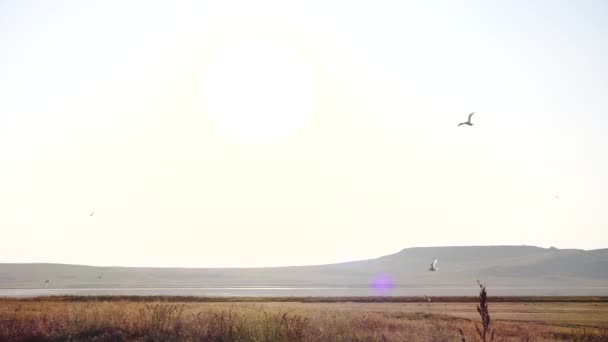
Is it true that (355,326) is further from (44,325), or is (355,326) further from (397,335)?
(44,325)

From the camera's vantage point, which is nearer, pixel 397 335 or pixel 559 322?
pixel 397 335

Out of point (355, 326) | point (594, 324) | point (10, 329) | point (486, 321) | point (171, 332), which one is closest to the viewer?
point (486, 321)

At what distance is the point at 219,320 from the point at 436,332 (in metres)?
6.73

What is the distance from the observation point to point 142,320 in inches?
690

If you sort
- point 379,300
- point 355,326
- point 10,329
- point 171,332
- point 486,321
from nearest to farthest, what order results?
point 486,321
point 171,332
point 10,329
point 355,326
point 379,300

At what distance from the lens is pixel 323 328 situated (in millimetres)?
17016

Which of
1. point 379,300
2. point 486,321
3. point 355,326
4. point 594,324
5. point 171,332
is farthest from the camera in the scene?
point 379,300

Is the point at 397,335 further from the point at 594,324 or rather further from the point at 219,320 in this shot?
the point at 594,324

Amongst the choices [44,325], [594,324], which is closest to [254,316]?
[44,325]

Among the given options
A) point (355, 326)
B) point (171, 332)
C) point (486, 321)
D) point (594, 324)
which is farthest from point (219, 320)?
point (594, 324)

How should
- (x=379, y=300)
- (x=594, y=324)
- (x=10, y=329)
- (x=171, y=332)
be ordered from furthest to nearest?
(x=379, y=300), (x=594, y=324), (x=10, y=329), (x=171, y=332)

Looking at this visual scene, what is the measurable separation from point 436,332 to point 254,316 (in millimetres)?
5646

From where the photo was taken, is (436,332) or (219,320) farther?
(436,332)

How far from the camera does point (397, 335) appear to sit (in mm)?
16969
